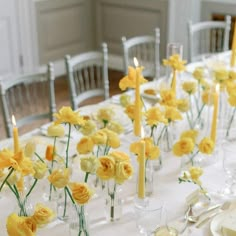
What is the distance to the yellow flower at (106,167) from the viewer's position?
1.13 m

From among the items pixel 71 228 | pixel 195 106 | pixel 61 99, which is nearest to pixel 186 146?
pixel 71 228

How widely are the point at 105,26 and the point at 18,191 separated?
3.86 m

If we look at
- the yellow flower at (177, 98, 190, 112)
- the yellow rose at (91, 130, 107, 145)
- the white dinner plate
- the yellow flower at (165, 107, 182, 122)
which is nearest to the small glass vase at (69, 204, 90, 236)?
the yellow rose at (91, 130, 107, 145)

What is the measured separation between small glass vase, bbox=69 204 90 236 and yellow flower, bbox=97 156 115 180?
9 centimetres

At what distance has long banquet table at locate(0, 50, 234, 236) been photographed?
1321 millimetres

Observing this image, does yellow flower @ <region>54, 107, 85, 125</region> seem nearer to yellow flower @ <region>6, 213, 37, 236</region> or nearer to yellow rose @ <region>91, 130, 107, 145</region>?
yellow rose @ <region>91, 130, 107, 145</region>

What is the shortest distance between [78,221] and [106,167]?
0.59 ft

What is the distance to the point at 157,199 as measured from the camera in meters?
1.46

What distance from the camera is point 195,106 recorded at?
2125 millimetres

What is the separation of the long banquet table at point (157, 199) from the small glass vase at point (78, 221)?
0.09 meters

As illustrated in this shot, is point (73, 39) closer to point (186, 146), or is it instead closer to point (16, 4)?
point (16, 4)

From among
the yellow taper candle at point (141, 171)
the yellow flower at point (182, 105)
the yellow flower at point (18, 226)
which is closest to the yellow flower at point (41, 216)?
the yellow flower at point (18, 226)

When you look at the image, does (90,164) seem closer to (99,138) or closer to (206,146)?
(99,138)

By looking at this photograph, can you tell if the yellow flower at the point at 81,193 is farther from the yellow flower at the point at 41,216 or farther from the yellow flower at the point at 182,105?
the yellow flower at the point at 182,105
